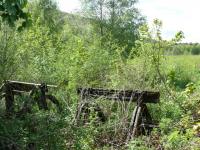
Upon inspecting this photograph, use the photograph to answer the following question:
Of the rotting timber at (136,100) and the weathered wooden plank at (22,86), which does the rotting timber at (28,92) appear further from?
the rotting timber at (136,100)

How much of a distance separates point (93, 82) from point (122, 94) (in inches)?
188

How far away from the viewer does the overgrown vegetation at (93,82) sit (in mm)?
5891

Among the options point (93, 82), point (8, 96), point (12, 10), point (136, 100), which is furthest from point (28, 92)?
point (93, 82)

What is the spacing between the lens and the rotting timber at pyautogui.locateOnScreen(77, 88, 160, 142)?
8.86m

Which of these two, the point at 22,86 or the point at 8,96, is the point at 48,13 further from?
the point at 8,96

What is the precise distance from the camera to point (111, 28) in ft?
107

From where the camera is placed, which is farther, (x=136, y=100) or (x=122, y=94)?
(x=122, y=94)

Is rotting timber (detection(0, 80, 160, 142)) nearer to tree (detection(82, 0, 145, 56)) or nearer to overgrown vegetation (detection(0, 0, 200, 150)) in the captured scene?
overgrown vegetation (detection(0, 0, 200, 150))

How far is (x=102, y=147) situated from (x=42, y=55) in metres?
8.86

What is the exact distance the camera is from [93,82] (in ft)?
47.2

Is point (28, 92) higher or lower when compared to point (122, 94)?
higher

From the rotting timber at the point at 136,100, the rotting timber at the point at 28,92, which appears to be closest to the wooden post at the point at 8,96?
the rotting timber at the point at 28,92

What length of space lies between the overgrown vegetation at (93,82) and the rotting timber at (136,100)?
163 millimetres

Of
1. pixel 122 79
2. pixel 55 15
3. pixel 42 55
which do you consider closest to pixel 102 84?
pixel 122 79
